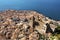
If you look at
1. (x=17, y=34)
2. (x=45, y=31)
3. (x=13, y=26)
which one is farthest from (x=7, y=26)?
(x=45, y=31)

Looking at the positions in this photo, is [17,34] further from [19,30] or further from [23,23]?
[23,23]

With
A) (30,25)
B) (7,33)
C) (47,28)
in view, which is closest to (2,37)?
(7,33)

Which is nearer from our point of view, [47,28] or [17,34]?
[17,34]

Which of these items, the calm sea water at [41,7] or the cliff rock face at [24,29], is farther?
the calm sea water at [41,7]

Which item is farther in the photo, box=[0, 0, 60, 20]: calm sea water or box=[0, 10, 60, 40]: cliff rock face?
box=[0, 0, 60, 20]: calm sea water

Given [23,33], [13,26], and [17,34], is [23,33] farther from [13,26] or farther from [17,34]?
[13,26]

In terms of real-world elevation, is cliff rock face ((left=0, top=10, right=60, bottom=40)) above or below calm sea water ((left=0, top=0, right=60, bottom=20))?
above

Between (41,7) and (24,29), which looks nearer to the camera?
(24,29)

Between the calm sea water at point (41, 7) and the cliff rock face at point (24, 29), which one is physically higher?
the cliff rock face at point (24, 29)

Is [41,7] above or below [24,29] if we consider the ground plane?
below
